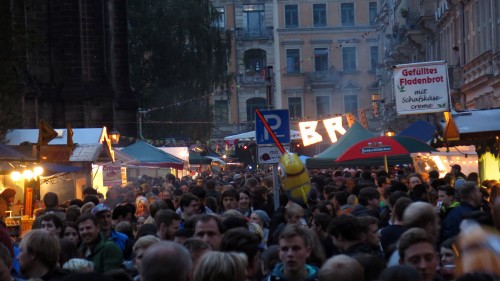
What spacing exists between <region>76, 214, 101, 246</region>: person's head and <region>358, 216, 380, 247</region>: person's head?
2.57 metres

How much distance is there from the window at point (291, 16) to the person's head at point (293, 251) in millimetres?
83048

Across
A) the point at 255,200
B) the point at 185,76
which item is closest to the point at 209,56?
the point at 185,76

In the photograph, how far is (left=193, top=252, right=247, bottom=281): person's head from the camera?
7047 mm

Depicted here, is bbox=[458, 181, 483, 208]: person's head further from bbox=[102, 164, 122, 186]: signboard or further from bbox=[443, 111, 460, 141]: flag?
bbox=[102, 164, 122, 186]: signboard

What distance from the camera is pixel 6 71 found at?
25.9 m

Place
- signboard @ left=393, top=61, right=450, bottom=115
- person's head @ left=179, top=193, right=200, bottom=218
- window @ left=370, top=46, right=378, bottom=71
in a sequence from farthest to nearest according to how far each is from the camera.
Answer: window @ left=370, top=46, right=378, bottom=71
signboard @ left=393, top=61, right=450, bottom=115
person's head @ left=179, top=193, right=200, bottom=218

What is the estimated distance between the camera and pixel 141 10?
58.1m

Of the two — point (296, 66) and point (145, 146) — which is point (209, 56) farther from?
point (296, 66)

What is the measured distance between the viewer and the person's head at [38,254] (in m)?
9.28

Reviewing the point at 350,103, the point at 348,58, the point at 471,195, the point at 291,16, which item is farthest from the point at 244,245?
the point at 291,16

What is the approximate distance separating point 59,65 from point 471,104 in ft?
43.4

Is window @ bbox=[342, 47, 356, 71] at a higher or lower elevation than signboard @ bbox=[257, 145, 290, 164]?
higher

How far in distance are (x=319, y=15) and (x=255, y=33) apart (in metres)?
4.62

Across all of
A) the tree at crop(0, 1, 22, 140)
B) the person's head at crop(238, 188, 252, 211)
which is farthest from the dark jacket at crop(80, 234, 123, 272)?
the tree at crop(0, 1, 22, 140)
